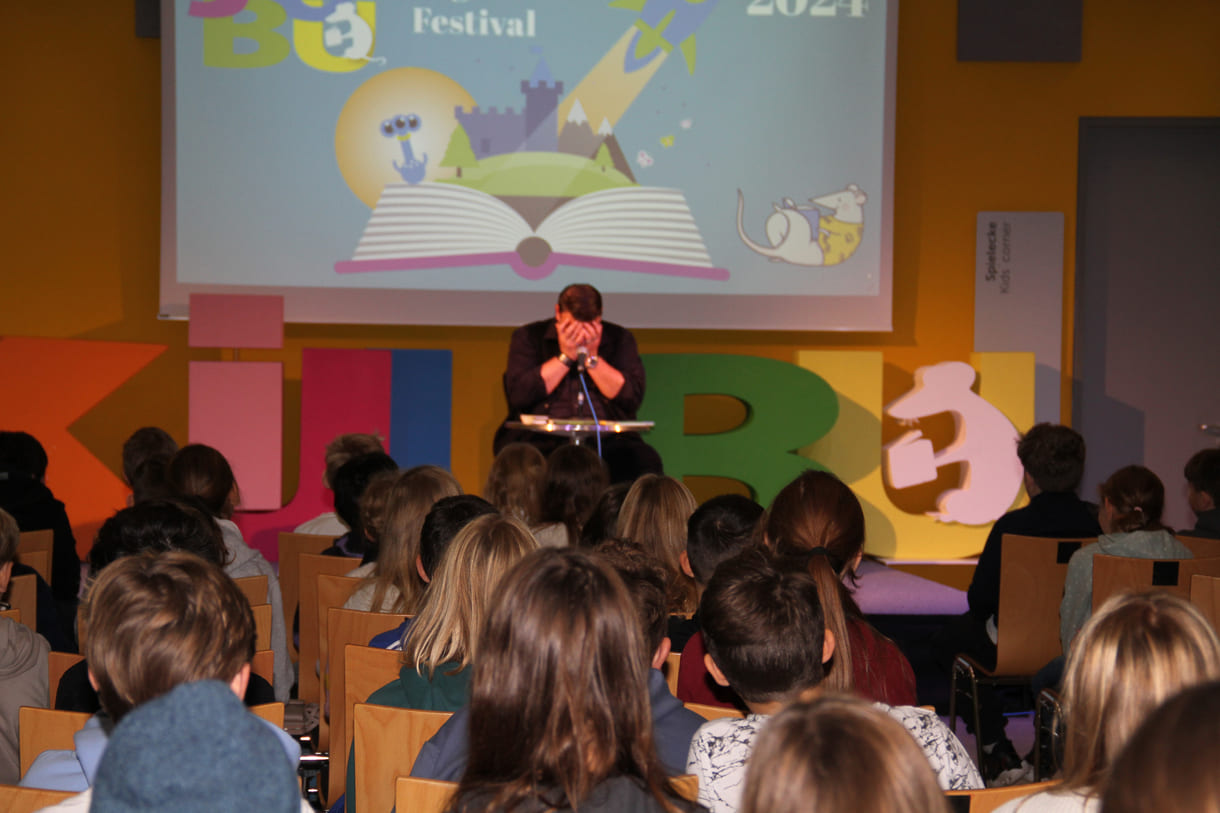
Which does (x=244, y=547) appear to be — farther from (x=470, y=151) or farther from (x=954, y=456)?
(x=954, y=456)

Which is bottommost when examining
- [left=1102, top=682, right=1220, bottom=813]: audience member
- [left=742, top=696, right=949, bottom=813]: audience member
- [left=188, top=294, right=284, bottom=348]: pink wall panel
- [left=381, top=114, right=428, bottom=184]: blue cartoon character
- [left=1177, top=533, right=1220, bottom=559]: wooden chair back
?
[left=1177, top=533, right=1220, bottom=559]: wooden chair back

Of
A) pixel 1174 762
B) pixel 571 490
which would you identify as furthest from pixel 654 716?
pixel 571 490

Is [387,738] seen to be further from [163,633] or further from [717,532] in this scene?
[717,532]

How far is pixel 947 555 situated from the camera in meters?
5.77

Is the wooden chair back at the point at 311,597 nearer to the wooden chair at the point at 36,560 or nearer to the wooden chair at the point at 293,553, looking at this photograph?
the wooden chair at the point at 293,553

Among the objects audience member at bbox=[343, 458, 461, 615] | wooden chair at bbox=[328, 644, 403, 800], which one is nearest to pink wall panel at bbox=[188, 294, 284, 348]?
audience member at bbox=[343, 458, 461, 615]

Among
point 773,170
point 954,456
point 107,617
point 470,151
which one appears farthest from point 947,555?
point 107,617

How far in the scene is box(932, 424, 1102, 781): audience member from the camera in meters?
3.31

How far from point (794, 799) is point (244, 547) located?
8.33 feet

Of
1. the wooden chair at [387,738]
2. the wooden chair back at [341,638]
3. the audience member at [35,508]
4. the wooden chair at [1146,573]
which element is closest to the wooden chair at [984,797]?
the wooden chair at [387,738]

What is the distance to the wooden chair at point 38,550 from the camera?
2.98 metres

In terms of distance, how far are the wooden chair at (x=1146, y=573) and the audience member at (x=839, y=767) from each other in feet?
7.00

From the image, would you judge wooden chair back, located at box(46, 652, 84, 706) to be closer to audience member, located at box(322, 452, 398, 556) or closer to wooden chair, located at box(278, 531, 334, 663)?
audience member, located at box(322, 452, 398, 556)

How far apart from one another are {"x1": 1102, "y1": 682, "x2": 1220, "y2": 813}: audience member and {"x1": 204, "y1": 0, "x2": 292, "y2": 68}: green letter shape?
5.48m
